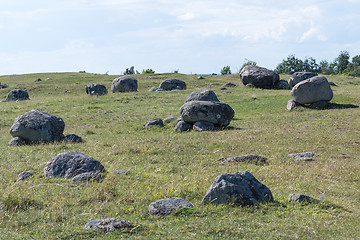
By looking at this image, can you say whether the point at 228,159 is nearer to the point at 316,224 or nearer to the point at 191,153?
the point at 191,153

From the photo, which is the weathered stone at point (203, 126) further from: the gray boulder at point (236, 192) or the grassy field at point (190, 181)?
the gray boulder at point (236, 192)

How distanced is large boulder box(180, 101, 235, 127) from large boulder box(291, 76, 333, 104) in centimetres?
1032

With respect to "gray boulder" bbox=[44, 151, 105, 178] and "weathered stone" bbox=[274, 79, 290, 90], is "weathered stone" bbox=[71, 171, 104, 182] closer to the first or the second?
"gray boulder" bbox=[44, 151, 105, 178]

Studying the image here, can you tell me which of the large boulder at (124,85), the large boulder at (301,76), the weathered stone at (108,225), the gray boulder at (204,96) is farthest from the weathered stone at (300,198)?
the large boulder at (124,85)

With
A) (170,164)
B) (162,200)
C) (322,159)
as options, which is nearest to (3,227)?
(162,200)

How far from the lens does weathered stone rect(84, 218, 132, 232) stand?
741 centimetres

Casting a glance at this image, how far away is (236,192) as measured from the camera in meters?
9.14

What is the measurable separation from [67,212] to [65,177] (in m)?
3.56

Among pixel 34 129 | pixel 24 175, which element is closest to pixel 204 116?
pixel 34 129

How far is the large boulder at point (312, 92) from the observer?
31495mm

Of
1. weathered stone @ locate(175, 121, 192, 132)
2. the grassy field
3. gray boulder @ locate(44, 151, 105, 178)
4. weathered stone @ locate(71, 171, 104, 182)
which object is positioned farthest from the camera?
weathered stone @ locate(175, 121, 192, 132)

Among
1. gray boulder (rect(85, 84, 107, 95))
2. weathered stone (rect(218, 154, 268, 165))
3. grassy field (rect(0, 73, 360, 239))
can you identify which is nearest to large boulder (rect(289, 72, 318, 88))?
grassy field (rect(0, 73, 360, 239))

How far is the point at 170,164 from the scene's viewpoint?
14.5 m

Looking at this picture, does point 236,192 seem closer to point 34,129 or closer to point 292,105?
point 34,129
